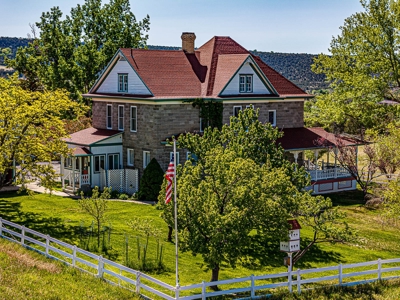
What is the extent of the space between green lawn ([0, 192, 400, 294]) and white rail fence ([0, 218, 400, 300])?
1.05 metres

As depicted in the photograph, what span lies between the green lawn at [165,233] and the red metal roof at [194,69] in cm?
880

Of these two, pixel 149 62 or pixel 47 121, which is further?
pixel 149 62

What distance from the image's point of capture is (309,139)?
4794 cm

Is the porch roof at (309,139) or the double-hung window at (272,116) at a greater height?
the double-hung window at (272,116)

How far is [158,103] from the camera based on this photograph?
4344cm

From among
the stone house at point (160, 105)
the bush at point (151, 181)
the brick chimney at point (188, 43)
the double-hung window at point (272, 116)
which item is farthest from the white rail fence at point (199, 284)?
the brick chimney at point (188, 43)

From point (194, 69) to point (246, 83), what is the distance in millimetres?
4039

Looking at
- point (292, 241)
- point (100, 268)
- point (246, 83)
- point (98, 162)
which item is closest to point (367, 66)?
point (246, 83)

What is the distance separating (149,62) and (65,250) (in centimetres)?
1971

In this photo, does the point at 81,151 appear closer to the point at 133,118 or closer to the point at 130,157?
the point at 130,157

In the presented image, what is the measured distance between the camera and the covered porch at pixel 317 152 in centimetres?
4656

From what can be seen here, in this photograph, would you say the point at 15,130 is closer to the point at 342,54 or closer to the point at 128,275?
the point at 128,275

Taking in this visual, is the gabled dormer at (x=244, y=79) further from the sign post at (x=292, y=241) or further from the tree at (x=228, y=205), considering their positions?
the sign post at (x=292, y=241)

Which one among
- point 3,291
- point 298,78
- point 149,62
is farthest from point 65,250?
point 298,78
